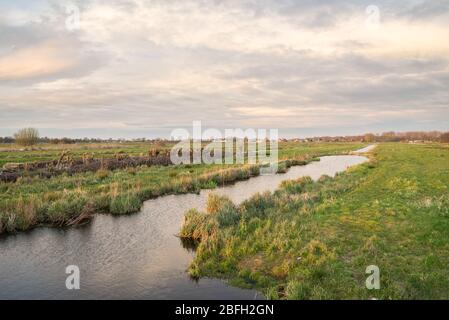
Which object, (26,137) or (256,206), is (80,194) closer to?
(256,206)

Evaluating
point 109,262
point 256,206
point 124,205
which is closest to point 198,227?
point 109,262

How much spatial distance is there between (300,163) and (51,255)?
49677 mm

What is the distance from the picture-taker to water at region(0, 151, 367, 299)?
11.7 meters

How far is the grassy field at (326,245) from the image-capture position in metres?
10.4

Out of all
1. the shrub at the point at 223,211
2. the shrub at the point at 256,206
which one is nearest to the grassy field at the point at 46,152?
the shrub at the point at 223,211

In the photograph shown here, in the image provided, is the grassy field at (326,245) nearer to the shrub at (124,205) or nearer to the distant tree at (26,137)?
the shrub at (124,205)

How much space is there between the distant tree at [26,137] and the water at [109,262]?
77577mm

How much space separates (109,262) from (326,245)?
9018mm

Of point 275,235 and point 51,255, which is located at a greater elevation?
point 275,235

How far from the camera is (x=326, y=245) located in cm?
1327

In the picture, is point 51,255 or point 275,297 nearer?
point 275,297
